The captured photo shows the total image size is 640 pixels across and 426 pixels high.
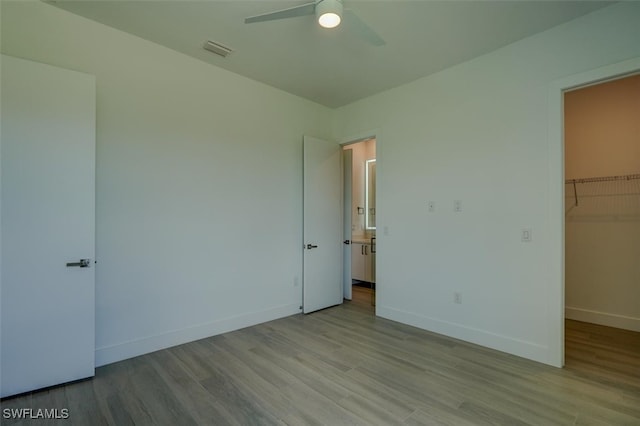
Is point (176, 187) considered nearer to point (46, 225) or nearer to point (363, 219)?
point (46, 225)

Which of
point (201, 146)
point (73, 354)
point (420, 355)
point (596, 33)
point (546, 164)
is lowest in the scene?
point (420, 355)

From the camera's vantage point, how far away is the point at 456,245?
334cm

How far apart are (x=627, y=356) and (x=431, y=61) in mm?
3405

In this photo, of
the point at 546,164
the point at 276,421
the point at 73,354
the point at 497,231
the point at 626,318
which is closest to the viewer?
the point at 276,421

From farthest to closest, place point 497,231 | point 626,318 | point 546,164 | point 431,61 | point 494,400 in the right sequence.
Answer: point 626,318 < point 431,61 < point 497,231 < point 546,164 < point 494,400

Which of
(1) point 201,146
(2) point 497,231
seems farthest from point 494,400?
(1) point 201,146

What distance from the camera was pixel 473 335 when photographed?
318cm

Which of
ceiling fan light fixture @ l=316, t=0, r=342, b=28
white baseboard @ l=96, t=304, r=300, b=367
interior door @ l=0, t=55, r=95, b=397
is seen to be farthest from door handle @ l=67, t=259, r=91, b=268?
ceiling fan light fixture @ l=316, t=0, r=342, b=28

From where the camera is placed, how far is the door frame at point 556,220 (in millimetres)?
2643

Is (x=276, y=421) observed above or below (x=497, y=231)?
below

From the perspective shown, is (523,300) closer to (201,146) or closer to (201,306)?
(201,306)

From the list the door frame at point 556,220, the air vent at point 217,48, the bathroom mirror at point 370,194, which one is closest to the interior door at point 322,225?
the air vent at point 217,48

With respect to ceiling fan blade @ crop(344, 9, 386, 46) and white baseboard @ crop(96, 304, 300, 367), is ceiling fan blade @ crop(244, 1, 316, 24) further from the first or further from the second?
white baseboard @ crop(96, 304, 300, 367)

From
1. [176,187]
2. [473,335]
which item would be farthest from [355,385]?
[176,187]
